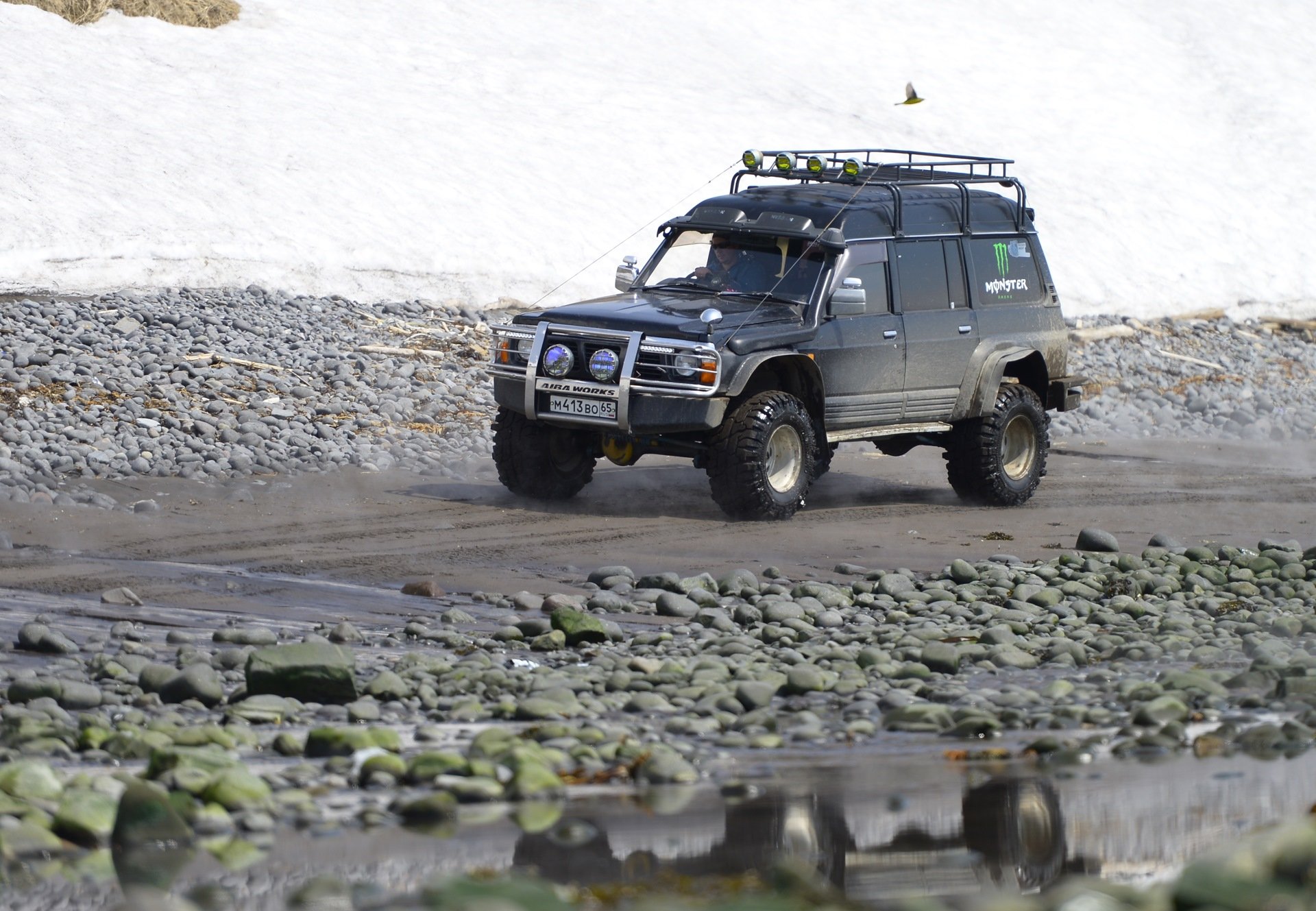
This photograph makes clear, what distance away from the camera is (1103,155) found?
32938 millimetres

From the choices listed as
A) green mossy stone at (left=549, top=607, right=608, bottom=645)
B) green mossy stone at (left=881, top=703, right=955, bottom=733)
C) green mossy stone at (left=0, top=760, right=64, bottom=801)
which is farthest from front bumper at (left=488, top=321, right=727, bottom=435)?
green mossy stone at (left=0, top=760, right=64, bottom=801)

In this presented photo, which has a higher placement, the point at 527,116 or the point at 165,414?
the point at 527,116

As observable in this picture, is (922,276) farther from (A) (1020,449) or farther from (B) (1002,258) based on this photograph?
(A) (1020,449)

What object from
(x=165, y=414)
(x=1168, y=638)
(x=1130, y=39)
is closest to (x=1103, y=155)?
(x=1130, y=39)

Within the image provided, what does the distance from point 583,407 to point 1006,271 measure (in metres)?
3.89

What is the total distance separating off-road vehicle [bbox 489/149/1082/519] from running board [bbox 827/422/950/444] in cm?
1

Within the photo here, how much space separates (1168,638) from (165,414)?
29.5 feet

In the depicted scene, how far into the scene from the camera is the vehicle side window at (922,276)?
13625 millimetres

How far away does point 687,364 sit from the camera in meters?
12.3

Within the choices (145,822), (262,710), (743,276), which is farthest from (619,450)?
(145,822)

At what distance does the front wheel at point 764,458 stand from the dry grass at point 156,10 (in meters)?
19.6

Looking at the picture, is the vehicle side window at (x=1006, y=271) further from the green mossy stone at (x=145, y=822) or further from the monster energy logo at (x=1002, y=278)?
the green mossy stone at (x=145, y=822)

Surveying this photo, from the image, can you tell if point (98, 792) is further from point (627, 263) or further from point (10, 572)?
point (627, 263)

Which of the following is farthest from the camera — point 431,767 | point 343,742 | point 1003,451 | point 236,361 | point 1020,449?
point 236,361
